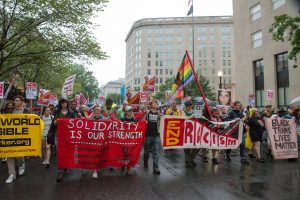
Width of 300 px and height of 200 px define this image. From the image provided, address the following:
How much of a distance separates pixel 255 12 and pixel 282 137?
25713 mm

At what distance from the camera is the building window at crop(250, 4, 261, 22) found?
32334 millimetres

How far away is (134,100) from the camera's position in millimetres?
18125

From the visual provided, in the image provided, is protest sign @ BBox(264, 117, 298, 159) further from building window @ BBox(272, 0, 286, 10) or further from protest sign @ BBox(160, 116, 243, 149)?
building window @ BBox(272, 0, 286, 10)

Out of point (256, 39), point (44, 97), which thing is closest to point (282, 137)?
point (44, 97)

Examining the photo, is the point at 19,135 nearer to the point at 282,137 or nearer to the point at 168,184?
the point at 168,184

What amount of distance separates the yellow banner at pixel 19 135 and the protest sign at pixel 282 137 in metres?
7.39

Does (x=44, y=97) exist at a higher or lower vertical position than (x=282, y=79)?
lower

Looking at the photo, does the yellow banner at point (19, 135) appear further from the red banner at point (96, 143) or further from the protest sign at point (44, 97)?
the protest sign at point (44, 97)

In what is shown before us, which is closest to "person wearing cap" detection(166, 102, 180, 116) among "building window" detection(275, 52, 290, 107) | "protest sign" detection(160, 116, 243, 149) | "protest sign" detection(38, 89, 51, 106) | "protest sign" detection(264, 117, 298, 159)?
"protest sign" detection(160, 116, 243, 149)

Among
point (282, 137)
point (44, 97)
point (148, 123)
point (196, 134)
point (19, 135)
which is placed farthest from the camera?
point (44, 97)

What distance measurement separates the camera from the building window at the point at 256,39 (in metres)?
32.1

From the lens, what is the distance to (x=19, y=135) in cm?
774

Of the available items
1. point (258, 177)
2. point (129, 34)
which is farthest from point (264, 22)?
point (129, 34)

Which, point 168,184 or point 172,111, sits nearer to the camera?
point 168,184
